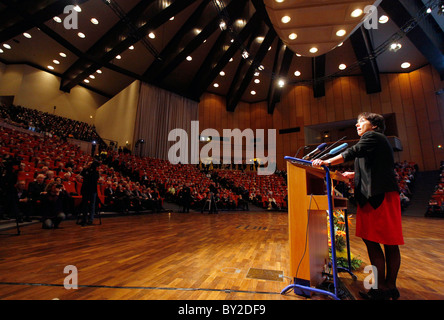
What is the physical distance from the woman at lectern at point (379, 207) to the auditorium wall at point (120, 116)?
13262 millimetres

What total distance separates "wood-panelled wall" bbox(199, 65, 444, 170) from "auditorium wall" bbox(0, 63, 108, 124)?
943cm

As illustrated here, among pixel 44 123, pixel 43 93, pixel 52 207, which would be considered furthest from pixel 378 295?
pixel 43 93

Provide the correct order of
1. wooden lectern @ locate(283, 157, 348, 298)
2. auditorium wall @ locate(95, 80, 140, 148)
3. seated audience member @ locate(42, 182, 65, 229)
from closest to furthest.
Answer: wooden lectern @ locate(283, 157, 348, 298) → seated audience member @ locate(42, 182, 65, 229) → auditorium wall @ locate(95, 80, 140, 148)

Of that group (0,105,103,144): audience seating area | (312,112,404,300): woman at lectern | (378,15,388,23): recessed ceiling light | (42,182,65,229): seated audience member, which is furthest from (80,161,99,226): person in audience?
(378,15,388,23): recessed ceiling light

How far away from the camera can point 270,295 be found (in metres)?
1.31

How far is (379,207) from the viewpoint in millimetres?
1317

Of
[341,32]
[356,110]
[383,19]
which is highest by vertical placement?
[383,19]

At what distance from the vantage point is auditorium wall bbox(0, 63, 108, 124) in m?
13.7

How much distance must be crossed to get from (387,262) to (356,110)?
601 inches

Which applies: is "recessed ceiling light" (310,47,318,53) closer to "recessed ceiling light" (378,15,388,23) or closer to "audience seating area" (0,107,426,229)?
"audience seating area" (0,107,426,229)

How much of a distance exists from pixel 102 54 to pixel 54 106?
299 inches

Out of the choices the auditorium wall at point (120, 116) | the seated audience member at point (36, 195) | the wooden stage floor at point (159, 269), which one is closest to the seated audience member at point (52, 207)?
the seated audience member at point (36, 195)

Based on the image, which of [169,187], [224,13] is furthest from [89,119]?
[224,13]

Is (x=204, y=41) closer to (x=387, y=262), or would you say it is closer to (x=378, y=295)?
(x=387, y=262)
